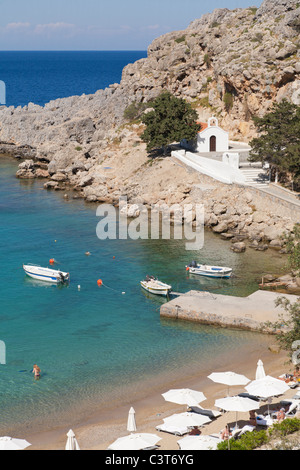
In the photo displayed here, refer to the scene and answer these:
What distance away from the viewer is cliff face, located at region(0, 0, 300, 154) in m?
76.2

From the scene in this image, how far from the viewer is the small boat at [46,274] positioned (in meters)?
50.5

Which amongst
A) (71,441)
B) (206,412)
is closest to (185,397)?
(206,412)

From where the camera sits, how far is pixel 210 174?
225 feet

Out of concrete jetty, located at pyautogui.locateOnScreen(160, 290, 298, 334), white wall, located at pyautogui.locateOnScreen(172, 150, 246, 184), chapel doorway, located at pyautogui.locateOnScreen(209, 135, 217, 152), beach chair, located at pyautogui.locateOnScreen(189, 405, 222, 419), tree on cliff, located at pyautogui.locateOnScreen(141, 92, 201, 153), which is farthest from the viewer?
chapel doorway, located at pyautogui.locateOnScreen(209, 135, 217, 152)

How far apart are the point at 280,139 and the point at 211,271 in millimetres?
18870

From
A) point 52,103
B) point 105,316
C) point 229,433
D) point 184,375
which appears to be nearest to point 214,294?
point 105,316

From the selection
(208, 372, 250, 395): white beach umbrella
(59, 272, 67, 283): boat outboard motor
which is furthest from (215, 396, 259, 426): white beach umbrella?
(59, 272, 67, 283): boat outboard motor

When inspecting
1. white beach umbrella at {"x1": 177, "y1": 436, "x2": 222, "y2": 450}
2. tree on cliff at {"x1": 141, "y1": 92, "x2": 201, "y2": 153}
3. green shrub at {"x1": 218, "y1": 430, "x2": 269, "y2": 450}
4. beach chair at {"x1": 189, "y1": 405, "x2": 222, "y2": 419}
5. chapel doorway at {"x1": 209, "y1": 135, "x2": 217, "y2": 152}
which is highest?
tree on cliff at {"x1": 141, "y1": 92, "x2": 201, "y2": 153}

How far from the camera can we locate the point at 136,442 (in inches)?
1026

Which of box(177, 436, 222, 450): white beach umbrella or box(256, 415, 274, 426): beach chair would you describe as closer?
box(177, 436, 222, 450): white beach umbrella

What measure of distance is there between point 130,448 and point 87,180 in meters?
56.8

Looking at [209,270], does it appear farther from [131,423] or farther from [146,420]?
[131,423]

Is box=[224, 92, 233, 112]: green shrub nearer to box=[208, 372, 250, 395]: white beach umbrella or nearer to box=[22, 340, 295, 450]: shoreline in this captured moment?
box=[22, 340, 295, 450]: shoreline

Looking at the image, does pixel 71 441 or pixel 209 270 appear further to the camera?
pixel 209 270
